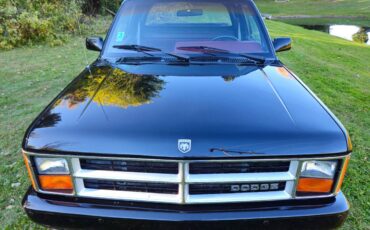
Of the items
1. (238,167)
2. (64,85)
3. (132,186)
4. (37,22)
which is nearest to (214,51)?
(238,167)

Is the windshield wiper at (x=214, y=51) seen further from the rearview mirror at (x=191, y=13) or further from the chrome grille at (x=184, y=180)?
the chrome grille at (x=184, y=180)

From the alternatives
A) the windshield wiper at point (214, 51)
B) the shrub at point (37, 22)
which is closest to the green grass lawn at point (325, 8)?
the shrub at point (37, 22)

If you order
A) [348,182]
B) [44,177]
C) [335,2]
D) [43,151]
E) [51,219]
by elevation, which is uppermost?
[43,151]

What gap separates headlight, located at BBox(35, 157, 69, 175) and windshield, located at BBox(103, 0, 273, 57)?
1345 millimetres

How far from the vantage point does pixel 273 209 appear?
1.97m

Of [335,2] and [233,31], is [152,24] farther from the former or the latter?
[335,2]

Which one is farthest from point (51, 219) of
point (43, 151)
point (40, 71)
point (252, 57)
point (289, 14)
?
point (289, 14)

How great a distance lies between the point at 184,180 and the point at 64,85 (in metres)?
5.37

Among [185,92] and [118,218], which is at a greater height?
[185,92]

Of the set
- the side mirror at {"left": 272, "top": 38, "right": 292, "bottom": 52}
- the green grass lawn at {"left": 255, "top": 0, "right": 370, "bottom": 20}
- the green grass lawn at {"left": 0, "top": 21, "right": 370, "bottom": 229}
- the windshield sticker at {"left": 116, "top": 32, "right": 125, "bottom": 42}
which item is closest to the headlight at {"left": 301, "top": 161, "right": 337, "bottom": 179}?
the green grass lawn at {"left": 0, "top": 21, "right": 370, "bottom": 229}

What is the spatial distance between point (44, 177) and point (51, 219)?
225mm

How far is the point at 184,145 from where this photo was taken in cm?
184

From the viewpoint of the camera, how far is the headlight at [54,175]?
78.0 inches

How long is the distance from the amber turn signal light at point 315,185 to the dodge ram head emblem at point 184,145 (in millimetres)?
631
